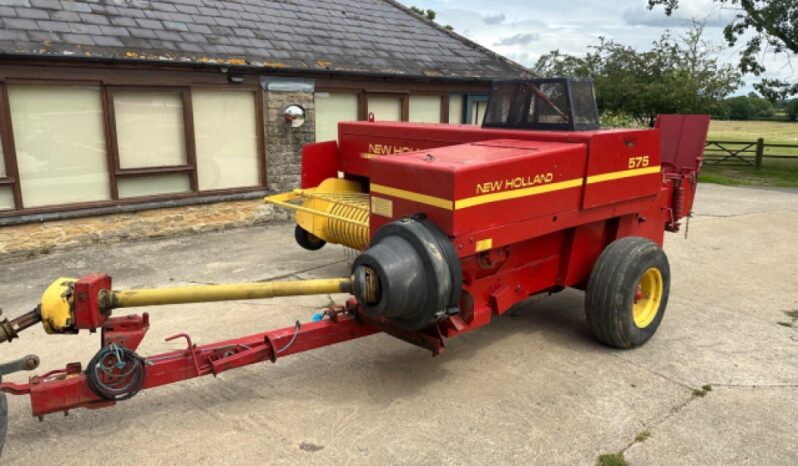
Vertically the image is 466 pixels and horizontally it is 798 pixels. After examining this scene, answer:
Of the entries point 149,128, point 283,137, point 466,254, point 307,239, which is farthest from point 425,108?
point 466,254

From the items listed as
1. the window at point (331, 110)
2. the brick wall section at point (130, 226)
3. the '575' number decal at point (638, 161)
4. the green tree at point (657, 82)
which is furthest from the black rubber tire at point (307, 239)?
the green tree at point (657, 82)

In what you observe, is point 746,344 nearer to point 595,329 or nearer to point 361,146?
point 595,329

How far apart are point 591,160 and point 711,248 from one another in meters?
4.90

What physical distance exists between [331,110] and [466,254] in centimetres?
718

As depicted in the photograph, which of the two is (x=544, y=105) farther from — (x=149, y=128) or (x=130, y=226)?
(x=130, y=226)

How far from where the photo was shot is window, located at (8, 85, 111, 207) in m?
7.22

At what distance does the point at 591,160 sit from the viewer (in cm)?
402

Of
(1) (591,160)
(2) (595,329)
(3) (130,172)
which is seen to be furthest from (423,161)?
(3) (130,172)

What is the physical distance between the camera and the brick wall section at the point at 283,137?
9.17m

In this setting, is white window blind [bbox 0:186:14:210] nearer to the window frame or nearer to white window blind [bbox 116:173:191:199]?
the window frame

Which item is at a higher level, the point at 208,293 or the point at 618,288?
the point at 208,293

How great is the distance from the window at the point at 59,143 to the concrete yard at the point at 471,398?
1.88m

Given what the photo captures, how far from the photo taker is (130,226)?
8.03 metres

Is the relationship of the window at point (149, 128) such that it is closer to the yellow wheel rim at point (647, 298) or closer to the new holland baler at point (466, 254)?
the new holland baler at point (466, 254)
